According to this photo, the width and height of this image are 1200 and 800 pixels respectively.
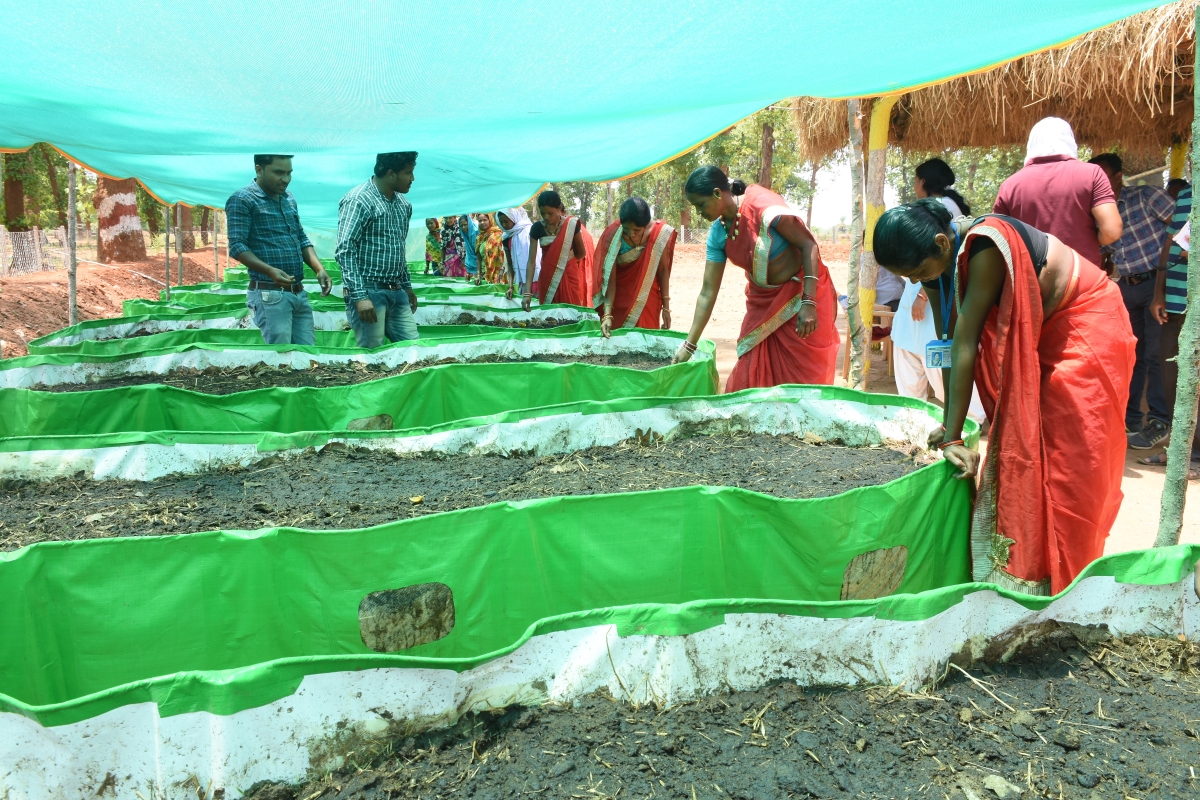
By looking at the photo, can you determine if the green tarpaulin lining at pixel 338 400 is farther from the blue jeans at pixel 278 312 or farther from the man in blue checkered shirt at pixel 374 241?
the blue jeans at pixel 278 312

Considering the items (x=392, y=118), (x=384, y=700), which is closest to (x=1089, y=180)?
(x=392, y=118)

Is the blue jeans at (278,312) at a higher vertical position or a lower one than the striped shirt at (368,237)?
lower

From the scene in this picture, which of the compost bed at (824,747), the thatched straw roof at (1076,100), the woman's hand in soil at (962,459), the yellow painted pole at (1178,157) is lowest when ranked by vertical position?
the compost bed at (824,747)

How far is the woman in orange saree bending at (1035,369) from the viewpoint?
6.53 ft

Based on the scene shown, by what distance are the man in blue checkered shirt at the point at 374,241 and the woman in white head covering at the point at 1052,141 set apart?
2946mm

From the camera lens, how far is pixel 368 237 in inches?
172

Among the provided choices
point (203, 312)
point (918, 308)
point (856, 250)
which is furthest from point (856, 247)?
point (203, 312)

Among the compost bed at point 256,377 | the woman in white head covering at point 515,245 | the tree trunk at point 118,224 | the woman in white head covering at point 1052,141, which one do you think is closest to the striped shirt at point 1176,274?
the woman in white head covering at point 1052,141

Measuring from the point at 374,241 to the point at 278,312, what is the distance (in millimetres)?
714

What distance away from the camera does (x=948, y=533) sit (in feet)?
7.40

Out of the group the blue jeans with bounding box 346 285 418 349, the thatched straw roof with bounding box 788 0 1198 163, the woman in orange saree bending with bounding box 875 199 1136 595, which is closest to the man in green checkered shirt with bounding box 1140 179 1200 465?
the thatched straw roof with bounding box 788 0 1198 163

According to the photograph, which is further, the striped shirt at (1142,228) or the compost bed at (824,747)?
the striped shirt at (1142,228)

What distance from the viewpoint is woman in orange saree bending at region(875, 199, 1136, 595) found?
6.53ft

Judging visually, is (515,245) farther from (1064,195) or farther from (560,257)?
(1064,195)
